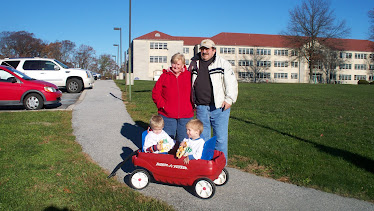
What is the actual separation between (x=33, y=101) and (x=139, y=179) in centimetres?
864

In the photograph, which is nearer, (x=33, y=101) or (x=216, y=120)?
(x=216, y=120)

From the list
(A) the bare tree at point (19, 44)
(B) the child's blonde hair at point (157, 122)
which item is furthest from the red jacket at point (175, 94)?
(A) the bare tree at point (19, 44)

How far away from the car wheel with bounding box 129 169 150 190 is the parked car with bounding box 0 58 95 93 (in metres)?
15.0

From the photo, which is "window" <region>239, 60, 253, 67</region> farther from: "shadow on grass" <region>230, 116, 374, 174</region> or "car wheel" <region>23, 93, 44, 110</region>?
"shadow on grass" <region>230, 116, 374, 174</region>

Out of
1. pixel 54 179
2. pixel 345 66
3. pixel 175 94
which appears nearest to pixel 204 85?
pixel 175 94

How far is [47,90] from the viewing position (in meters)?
11.6

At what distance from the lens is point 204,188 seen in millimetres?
4109

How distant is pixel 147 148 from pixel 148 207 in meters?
Result: 1.11

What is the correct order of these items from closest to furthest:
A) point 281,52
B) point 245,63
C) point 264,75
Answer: point 245,63
point 264,75
point 281,52

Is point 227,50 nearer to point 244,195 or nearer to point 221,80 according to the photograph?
point 221,80

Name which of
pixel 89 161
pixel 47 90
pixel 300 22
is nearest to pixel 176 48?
pixel 300 22

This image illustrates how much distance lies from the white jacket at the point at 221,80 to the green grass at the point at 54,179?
1798 mm

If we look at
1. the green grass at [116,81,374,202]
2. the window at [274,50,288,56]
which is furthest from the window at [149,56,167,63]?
the green grass at [116,81,374,202]

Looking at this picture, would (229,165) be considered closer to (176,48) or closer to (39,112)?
(39,112)
